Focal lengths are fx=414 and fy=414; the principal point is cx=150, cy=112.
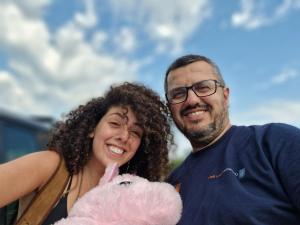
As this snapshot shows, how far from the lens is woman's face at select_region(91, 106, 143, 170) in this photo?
108 inches

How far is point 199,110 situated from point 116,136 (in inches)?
27.0

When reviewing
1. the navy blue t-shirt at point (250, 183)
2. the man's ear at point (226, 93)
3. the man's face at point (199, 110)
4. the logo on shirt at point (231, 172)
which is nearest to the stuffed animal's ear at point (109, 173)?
the navy blue t-shirt at point (250, 183)

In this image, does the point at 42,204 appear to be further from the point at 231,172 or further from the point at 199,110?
Answer: the point at 199,110

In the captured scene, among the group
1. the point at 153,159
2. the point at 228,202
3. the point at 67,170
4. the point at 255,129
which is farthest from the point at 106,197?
the point at 255,129

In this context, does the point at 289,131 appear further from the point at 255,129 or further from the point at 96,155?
the point at 96,155

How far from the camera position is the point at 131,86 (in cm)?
310

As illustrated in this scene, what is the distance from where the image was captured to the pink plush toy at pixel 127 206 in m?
2.19

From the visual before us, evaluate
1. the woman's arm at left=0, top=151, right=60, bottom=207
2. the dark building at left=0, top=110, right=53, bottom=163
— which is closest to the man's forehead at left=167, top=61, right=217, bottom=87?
the woman's arm at left=0, top=151, right=60, bottom=207

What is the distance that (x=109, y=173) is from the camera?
2.56 meters

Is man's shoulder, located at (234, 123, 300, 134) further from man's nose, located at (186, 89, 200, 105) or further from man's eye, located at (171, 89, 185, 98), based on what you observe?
man's eye, located at (171, 89, 185, 98)

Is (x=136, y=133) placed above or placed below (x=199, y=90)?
below

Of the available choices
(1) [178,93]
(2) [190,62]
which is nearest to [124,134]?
(1) [178,93]

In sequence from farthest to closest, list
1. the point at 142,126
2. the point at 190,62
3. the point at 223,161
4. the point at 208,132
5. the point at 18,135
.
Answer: the point at 18,135
the point at 190,62
the point at 208,132
the point at 142,126
the point at 223,161

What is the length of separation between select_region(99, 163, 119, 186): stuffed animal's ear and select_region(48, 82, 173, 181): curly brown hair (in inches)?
10.2
